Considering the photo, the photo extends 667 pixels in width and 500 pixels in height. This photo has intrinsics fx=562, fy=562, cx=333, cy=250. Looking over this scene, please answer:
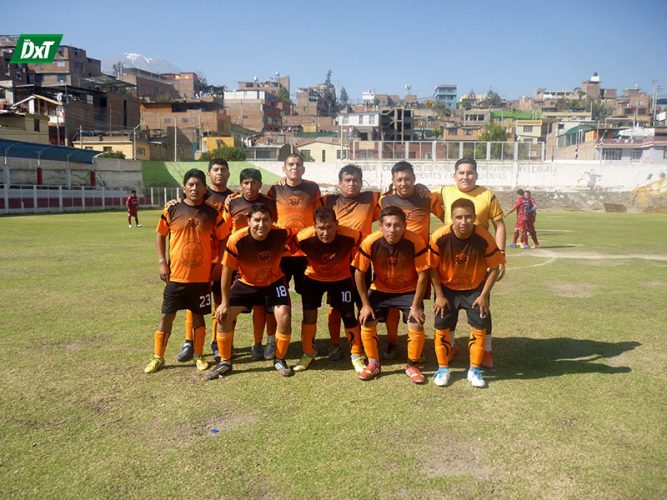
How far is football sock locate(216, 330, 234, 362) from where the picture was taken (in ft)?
18.7

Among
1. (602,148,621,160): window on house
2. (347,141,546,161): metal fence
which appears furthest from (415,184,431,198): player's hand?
(602,148,621,160): window on house

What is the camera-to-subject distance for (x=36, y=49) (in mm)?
50219

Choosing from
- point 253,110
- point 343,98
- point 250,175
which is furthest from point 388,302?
point 343,98

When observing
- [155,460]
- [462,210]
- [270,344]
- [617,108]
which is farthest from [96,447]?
[617,108]

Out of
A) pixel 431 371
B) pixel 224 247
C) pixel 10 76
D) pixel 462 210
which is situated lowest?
pixel 431 371

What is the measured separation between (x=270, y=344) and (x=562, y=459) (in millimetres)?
3382

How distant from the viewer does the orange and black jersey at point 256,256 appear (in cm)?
573

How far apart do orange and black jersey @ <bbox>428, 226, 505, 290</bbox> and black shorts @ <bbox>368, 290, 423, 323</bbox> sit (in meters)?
0.44

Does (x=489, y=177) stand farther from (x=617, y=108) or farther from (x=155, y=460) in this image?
(x=617, y=108)

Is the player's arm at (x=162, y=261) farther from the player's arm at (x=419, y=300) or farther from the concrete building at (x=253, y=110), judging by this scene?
the concrete building at (x=253, y=110)

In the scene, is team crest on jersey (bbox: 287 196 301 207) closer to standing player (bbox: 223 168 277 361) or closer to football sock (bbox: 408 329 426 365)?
standing player (bbox: 223 168 277 361)

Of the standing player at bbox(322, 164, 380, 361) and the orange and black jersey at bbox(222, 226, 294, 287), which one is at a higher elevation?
the standing player at bbox(322, 164, 380, 361)

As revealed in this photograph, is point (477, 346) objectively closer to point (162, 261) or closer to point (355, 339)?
point (355, 339)

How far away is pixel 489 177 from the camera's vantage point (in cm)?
4969
